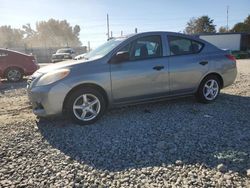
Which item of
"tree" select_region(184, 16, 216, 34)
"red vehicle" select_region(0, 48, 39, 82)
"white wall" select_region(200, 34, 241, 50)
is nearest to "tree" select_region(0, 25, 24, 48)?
"tree" select_region(184, 16, 216, 34)

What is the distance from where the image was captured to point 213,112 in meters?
5.46

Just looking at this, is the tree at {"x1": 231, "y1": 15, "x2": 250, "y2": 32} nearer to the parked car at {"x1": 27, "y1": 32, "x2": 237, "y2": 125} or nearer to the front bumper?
the parked car at {"x1": 27, "y1": 32, "x2": 237, "y2": 125}

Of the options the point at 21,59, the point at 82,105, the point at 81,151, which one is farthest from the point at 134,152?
the point at 21,59

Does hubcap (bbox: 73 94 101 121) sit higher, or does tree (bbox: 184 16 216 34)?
tree (bbox: 184 16 216 34)

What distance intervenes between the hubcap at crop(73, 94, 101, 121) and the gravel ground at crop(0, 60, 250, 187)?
9.3 inches

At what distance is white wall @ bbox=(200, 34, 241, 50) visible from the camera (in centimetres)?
3869

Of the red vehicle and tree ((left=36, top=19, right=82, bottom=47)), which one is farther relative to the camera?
Result: tree ((left=36, top=19, right=82, bottom=47))

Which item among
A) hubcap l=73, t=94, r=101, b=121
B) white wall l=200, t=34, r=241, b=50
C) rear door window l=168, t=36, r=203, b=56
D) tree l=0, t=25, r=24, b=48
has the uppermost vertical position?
tree l=0, t=25, r=24, b=48

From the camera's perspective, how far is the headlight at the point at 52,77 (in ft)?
15.1

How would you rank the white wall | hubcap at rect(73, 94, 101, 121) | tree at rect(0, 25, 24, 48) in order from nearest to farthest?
hubcap at rect(73, 94, 101, 121)
the white wall
tree at rect(0, 25, 24, 48)

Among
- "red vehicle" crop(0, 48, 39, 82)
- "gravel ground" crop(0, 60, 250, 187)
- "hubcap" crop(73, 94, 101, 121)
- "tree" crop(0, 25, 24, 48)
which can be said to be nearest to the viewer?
"gravel ground" crop(0, 60, 250, 187)

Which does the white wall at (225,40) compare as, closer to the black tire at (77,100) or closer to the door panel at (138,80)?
the door panel at (138,80)

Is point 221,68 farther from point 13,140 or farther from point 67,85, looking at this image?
point 13,140

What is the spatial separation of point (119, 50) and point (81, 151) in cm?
222
